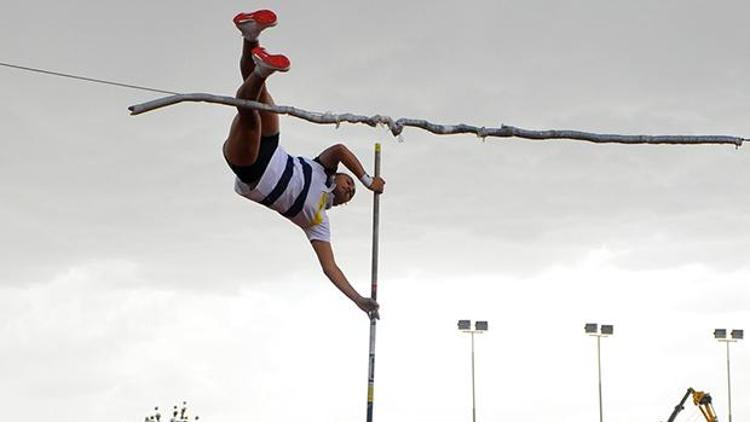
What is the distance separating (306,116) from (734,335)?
61.7 metres

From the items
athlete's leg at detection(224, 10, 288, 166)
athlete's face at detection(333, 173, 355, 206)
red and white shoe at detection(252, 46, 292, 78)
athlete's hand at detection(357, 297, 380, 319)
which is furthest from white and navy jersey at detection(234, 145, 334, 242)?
red and white shoe at detection(252, 46, 292, 78)

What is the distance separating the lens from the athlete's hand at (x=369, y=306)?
14227 millimetres

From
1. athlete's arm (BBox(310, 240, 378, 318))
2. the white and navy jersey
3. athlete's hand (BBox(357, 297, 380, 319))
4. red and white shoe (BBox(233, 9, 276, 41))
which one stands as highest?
red and white shoe (BBox(233, 9, 276, 41))

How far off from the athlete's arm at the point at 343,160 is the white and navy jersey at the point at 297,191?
0.11 meters

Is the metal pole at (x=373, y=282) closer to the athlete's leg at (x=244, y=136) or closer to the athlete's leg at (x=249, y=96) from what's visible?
the athlete's leg at (x=249, y=96)

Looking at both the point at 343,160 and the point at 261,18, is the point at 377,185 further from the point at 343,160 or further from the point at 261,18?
the point at 261,18

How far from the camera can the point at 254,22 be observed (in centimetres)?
1169

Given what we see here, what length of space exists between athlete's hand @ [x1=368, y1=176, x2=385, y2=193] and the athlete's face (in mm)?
240

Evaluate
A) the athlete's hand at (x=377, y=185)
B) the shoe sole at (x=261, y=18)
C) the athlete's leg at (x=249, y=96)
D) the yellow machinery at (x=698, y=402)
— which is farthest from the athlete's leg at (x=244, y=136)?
the yellow machinery at (x=698, y=402)

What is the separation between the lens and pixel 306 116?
41.0 feet

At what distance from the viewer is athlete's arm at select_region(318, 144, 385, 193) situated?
1347cm

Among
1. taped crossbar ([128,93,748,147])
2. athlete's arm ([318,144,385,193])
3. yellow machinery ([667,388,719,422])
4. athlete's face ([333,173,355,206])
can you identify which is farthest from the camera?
yellow machinery ([667,388,719,422])

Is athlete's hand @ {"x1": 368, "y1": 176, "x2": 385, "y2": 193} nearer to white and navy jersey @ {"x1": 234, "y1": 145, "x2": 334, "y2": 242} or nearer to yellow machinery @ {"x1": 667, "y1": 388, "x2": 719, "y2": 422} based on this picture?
white and navy jersey @ {"x1": 234, "y1": 145, "x2": 334, "y2": 242}

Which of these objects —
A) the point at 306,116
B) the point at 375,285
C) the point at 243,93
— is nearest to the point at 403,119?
→ the point at 306,116
